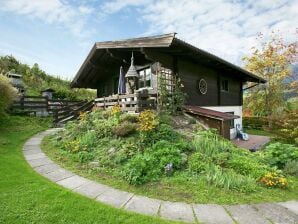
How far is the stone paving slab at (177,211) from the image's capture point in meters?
4.22

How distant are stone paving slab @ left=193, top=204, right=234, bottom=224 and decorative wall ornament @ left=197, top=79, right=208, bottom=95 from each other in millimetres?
10371

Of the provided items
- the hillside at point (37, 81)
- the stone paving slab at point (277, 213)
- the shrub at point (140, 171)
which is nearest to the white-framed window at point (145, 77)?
the shrub at point (140, 171)

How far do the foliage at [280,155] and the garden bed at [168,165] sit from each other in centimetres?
18

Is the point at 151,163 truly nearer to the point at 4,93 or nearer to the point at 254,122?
the point at 4,93

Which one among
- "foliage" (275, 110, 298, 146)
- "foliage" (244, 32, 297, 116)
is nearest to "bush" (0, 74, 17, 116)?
"foliage" (275, 110, 298, 146)

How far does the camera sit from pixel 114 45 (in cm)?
1306

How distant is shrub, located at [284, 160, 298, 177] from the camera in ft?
22.4

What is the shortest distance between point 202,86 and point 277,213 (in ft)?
35.6

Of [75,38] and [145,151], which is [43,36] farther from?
[145,151]

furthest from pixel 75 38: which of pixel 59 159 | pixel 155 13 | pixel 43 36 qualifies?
pixel 59 159

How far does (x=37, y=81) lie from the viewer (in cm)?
2841

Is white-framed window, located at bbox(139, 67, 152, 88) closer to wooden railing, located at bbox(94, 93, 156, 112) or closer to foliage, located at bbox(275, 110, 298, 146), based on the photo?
wooden railing, located at bbox(94, 93, 156, 112)

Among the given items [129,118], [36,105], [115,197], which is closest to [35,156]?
[129,118]

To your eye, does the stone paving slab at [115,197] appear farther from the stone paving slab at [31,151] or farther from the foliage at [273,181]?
the stone paving slab at [31,151]
